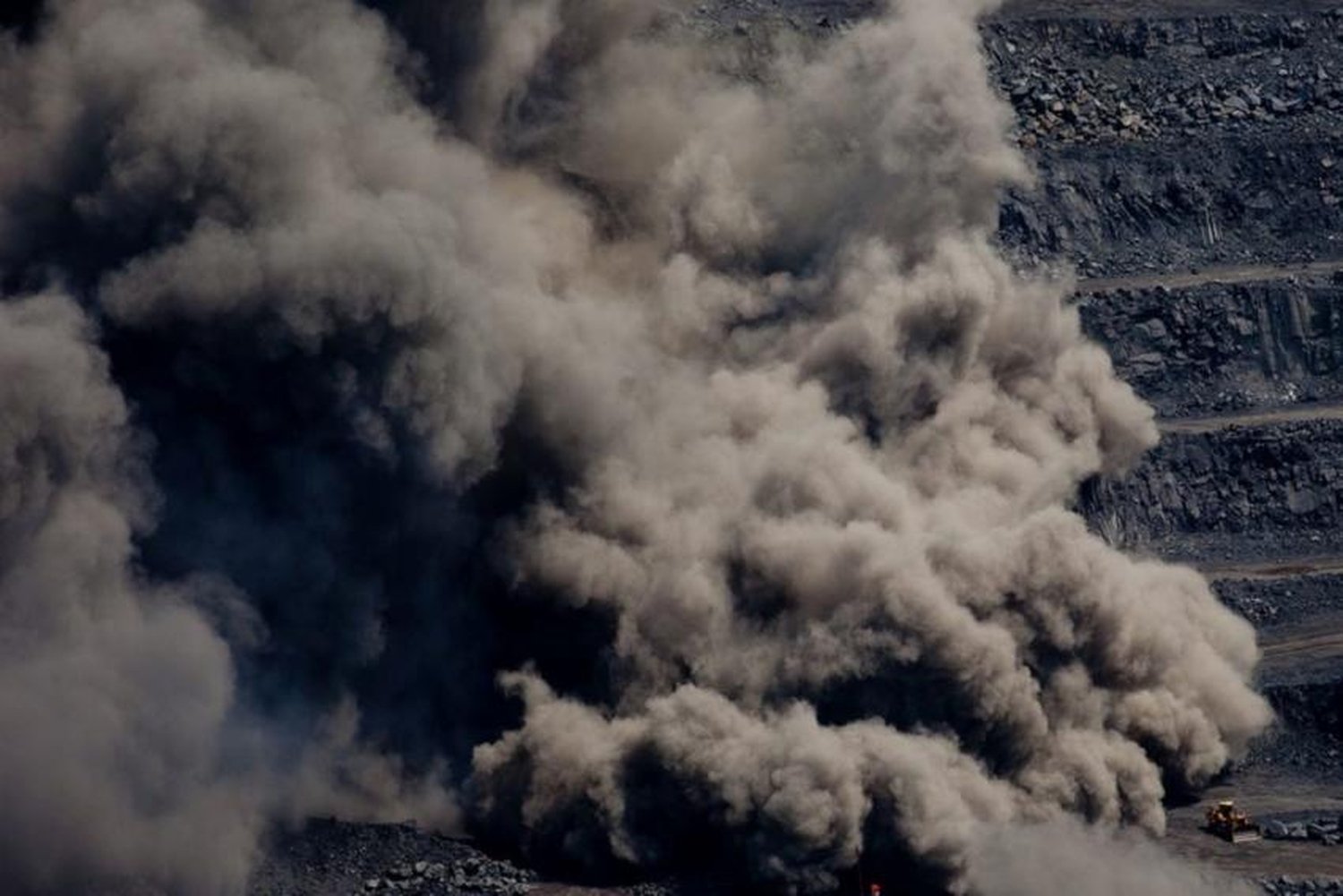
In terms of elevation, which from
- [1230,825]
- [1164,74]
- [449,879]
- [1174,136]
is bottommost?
[449,879]

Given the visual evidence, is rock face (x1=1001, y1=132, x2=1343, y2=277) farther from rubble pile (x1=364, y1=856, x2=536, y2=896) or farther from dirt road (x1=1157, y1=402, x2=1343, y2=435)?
rubble pile (x1=364, y1=856, x2=536, y2=896)

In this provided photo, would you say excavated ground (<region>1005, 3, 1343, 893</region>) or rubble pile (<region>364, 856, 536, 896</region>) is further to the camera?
excavated ground (<region>1005, 3, 1343, 893</region>)

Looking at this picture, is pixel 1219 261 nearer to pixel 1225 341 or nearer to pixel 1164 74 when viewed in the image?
pixel 1225 341

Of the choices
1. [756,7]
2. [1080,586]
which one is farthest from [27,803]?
[756,7]

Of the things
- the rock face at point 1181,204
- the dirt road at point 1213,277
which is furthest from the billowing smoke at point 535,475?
the rock face at point 1181,204

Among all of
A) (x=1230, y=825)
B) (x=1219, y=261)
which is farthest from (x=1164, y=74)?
(x=1230, y=825)

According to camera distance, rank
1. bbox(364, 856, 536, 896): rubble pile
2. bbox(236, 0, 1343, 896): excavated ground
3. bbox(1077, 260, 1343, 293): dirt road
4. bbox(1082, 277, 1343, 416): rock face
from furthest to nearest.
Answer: bbox(1077, 260, 1343, 293): dirt road
bbox(1082, 277, 1343, 416): rock face
bbox(236, 0, 1343, 896): excavated ground
bbox(364, 856, 536, 896): rubble pile

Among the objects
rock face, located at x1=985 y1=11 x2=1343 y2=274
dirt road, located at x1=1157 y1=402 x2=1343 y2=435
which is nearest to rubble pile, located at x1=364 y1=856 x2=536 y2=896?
dirt road, located at x1=1157 y1=402 x2=1343 y2=435
